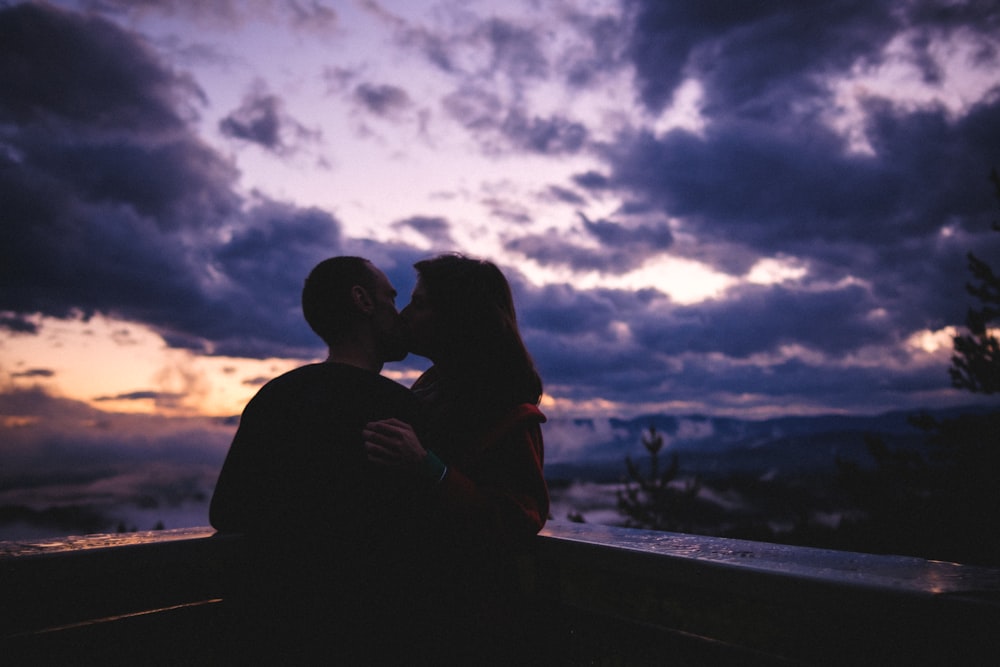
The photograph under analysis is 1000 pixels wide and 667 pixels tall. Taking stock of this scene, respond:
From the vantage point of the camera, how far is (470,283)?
2479 mm

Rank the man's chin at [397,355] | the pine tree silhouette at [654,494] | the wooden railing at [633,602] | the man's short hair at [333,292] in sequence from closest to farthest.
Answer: the wooden railing at [633,602]
the man's short hair at [333,292]
the man's chin at [397,355]
the pine tree silhouette at [654,494]

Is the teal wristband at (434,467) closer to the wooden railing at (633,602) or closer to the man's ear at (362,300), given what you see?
the wooden railing at (633,602)

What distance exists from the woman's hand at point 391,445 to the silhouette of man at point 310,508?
0.08m

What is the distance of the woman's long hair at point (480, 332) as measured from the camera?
232cm

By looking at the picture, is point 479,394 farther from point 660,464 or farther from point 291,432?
point 660,464

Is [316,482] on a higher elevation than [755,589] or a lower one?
higher

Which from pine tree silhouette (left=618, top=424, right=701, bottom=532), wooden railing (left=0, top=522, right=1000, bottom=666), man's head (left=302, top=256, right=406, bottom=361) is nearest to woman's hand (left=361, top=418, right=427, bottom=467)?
man's head (left=302, top=256, right=406, bottom=361)

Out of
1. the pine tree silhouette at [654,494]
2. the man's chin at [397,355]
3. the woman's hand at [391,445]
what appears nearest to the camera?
the woman's hand at [391,445]

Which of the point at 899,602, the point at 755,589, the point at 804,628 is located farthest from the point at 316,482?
the point at 899,602

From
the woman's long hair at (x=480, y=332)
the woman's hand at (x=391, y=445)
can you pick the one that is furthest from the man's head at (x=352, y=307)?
the woman's hand at (x=391, y=445)

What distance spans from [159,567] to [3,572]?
1.61 ft

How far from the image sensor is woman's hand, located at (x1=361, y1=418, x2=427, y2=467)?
69.6 inches

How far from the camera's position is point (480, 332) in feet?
7.89

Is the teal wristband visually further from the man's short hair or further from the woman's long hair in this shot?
the man's short hair
